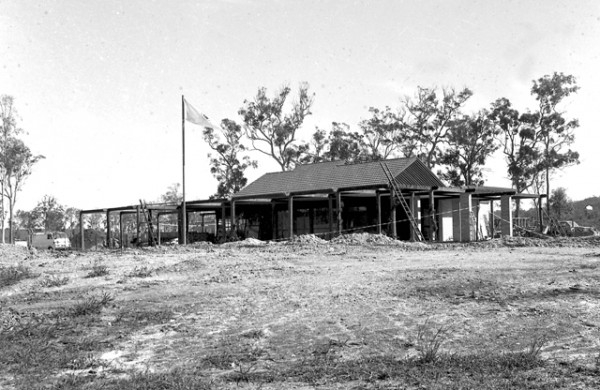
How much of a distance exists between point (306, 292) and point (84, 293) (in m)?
3.85

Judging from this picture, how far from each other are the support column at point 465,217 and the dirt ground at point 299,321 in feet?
64.7

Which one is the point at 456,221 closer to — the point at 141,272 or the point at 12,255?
the point at 12,255

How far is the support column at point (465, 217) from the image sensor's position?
33.0 metres

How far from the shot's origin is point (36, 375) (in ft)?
21.7

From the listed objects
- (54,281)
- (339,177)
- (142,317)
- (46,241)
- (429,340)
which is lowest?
(429,340)

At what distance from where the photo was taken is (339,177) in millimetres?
33562

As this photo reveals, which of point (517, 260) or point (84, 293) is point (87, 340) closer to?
point (84, 293)

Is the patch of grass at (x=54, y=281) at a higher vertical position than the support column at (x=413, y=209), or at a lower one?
lower

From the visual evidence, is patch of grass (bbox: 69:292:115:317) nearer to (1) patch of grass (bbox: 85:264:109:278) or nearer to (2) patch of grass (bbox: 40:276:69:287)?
(2) patch of grass (bbox: 40:276:69:287)

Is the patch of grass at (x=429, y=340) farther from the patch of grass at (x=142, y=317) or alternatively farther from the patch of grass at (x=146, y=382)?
the patch of grass at (x=142, y=317)

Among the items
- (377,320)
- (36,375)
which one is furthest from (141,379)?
(377,320)

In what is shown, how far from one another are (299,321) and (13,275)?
7822mm

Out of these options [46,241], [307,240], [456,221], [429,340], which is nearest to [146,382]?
[429,340]

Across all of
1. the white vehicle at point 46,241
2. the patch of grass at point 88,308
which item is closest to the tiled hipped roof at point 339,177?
the white vehicle at point 46,241
